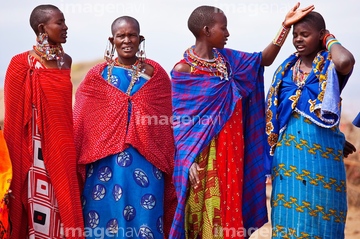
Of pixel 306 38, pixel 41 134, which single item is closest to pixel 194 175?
pixel 41 134

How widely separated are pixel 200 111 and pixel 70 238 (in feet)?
4.66

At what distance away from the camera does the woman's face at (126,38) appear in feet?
23.7

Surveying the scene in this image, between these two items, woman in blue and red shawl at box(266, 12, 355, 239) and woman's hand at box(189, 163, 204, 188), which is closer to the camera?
woman in blue and red shawl at box(266, 12, 355, 239)

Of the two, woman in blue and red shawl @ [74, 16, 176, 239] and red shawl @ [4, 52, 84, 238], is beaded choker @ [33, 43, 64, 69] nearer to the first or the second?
red shawl @ [4, 52, 84, 238]

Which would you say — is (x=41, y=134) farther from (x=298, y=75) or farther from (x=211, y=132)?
(x=298, y=75)

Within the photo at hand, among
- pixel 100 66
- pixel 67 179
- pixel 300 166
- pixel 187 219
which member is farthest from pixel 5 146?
pixel 300 166

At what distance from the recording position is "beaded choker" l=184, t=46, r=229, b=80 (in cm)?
722

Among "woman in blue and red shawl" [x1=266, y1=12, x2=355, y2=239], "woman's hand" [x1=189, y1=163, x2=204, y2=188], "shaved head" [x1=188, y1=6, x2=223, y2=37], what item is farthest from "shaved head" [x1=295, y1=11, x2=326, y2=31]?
"woman's hand" [x1=189, y1=163, x2=204, y2=188]

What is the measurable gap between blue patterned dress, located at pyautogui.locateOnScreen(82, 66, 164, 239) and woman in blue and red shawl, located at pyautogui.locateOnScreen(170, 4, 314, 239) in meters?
0.21

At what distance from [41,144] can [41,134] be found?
0.26ft

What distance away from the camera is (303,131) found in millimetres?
6973

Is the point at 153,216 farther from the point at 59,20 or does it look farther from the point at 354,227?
the point at 354,227

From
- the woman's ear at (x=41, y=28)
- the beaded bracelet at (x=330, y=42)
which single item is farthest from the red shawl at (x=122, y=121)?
the beaded bracelet at (x=330, y=42)

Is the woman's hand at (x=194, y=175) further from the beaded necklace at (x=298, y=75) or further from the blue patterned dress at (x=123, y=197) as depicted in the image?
the beaded necklace at (x=298, y=75)
